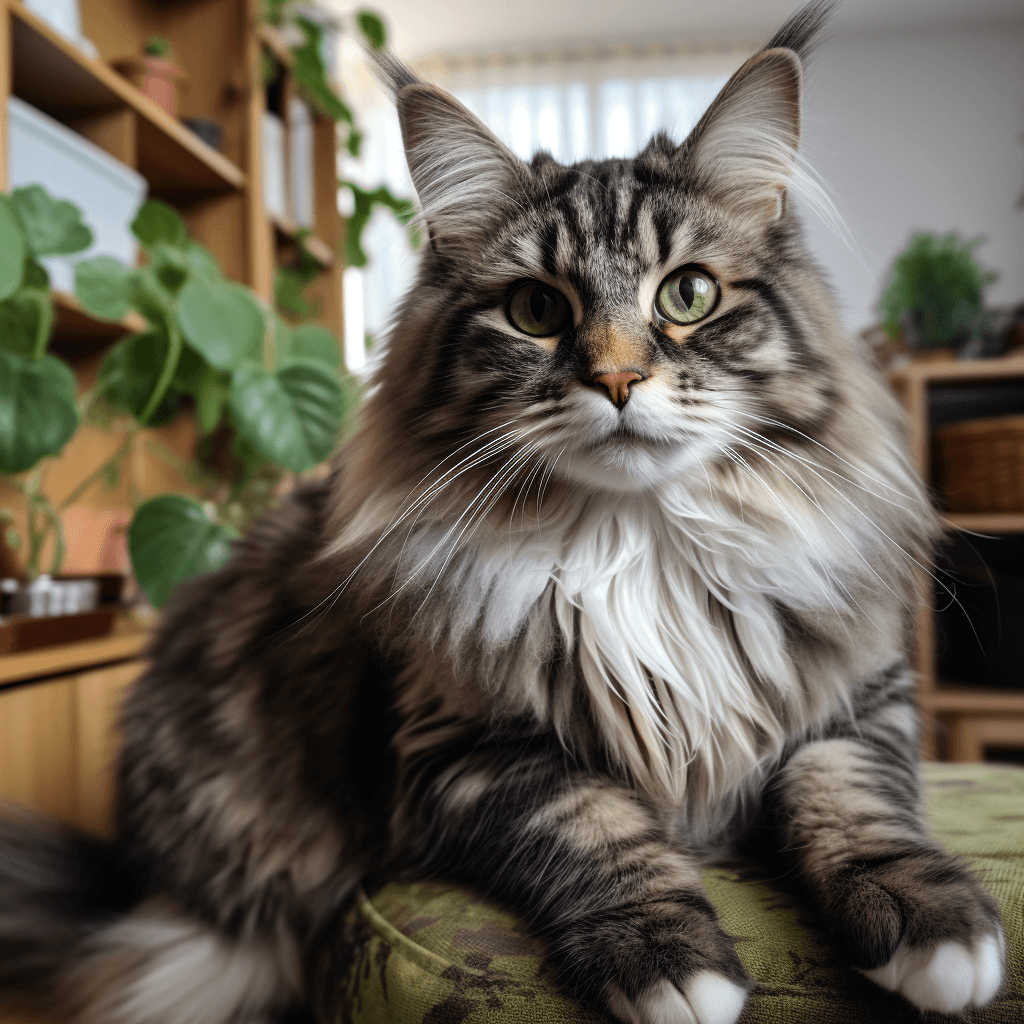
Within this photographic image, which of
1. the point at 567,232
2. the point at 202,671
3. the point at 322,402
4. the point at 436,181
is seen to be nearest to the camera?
the point at 567,232

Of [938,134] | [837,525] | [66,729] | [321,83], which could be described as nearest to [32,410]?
[66,729]

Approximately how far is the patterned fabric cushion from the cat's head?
1.32 feet

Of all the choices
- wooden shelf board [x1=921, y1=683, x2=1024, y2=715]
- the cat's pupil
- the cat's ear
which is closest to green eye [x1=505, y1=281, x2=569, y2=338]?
the cat's pupil

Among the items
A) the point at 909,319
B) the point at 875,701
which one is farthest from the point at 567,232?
the point at 909,319

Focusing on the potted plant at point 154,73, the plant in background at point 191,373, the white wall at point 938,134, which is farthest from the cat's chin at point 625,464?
the white wall at point 938,134

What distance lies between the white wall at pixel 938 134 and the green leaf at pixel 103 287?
11.7 ft

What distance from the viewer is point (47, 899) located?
967mm

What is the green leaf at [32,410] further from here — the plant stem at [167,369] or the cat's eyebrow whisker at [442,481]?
the cat's eyebrow whisker at [442,481]

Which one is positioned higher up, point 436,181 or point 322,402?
point 436,181

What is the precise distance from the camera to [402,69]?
35.0 inches

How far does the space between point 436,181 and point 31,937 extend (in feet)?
3.40

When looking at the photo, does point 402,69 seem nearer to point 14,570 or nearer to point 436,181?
point 436,181

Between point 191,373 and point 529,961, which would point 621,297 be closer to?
point 529,961

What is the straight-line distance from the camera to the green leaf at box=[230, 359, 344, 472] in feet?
4.49
